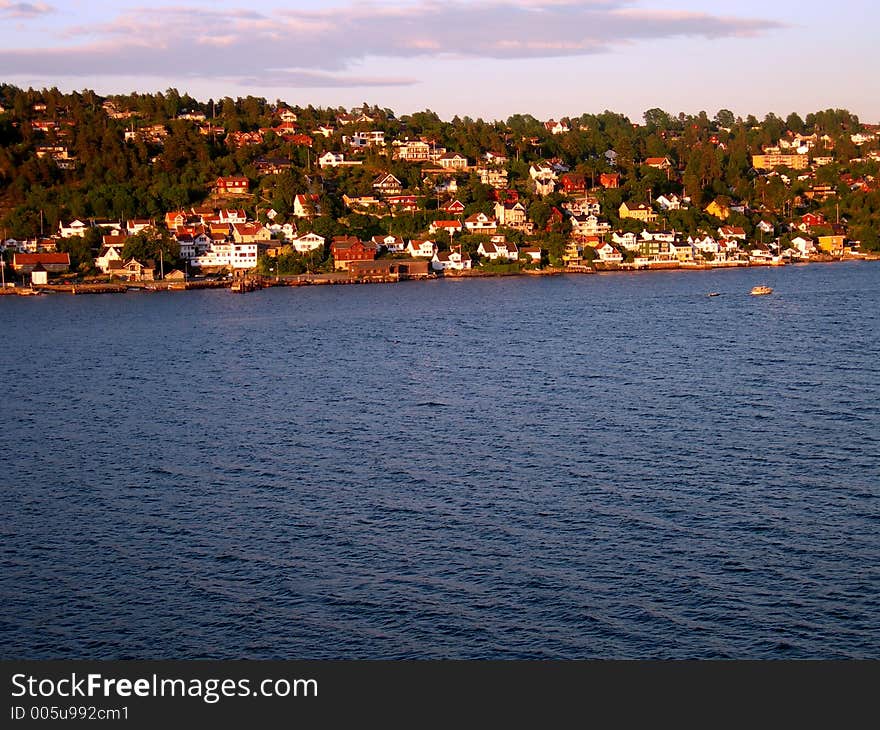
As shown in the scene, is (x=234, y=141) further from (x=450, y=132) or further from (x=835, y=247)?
(x=835, y=247)

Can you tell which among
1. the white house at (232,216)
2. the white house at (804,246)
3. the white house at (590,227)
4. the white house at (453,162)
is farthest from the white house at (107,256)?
the white house at (804,246)

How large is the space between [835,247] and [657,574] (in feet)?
123

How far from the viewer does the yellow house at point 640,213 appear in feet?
139

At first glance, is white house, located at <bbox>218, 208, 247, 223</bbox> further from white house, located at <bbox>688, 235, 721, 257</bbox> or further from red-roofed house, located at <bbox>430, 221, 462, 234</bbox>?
white house, located at <bbox>688, 235, 721, 257</bbox>

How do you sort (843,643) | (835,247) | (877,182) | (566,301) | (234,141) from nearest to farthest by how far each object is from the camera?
(843,643)
(566,301)
(835,247)
(234,141)
(877,182)

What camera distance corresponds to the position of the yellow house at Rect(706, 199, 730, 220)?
145ft

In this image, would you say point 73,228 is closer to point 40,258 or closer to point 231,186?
point 40,258

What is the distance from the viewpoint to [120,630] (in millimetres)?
6762

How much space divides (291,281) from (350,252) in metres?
2.95

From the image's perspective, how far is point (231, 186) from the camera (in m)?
42.4

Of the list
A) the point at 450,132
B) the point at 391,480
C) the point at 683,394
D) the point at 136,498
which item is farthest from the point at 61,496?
the point at 450,132

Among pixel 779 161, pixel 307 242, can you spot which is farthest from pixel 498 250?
pixel 779 161

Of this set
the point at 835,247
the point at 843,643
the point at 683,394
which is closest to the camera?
the point at 843,643

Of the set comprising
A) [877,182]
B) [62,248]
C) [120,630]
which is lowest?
[120,630]
